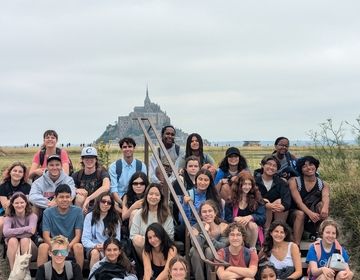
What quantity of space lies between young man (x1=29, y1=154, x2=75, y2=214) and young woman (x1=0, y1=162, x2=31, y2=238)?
0.88 feet

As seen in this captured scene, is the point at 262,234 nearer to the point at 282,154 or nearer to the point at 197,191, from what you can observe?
the point at 197,191

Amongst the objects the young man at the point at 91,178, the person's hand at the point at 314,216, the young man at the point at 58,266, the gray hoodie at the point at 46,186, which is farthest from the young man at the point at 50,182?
the person's hand at the point at 314,216

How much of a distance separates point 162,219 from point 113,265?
2.80ft

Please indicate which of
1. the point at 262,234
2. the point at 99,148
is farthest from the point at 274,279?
the point at 99,148

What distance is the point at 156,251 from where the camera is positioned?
5672 mm

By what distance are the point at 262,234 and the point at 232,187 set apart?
696 mm

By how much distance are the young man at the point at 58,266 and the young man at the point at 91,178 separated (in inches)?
53.2

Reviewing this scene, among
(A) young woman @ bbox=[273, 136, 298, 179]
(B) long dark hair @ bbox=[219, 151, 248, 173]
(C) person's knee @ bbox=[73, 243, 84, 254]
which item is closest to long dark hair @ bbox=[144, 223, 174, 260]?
(C) person's knee @ bbox=[73, 243, 84, 254]

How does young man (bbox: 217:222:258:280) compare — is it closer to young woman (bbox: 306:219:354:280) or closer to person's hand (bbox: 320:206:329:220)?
young woman (bbox: 306:219:354:280)

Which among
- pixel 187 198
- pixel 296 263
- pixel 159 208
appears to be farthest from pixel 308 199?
pixel 159 208

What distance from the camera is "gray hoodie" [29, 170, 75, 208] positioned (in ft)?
21.0

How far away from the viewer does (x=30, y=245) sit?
586 cm

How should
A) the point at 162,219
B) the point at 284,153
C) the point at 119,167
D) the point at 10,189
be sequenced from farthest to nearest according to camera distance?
the point at 284,153 → the point at 119,167 → the point at 10,189 → the point at 162,219

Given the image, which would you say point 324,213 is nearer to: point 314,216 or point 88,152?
point 314,216
